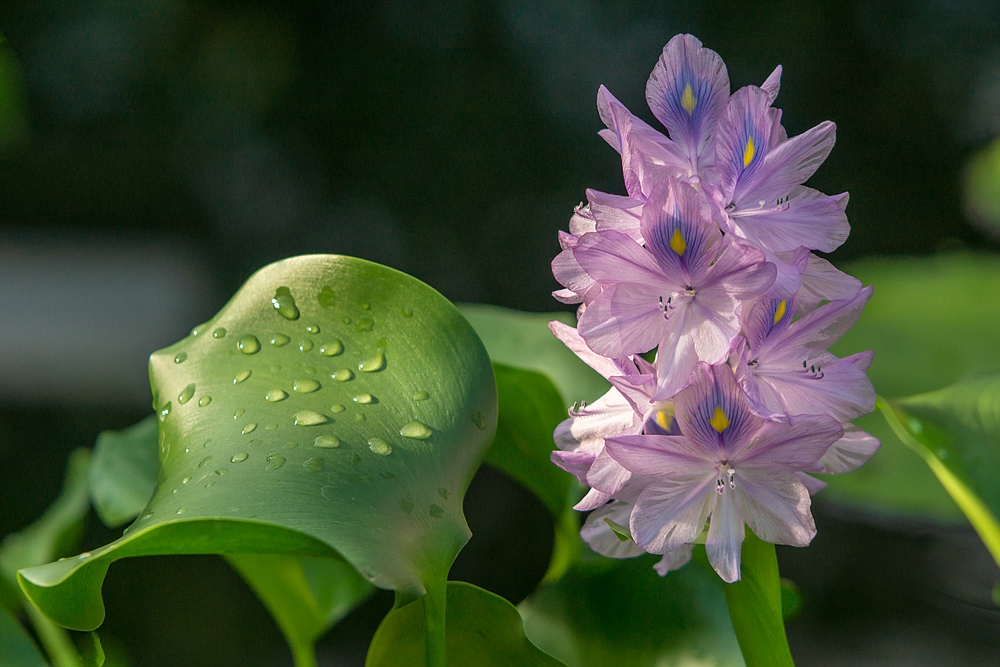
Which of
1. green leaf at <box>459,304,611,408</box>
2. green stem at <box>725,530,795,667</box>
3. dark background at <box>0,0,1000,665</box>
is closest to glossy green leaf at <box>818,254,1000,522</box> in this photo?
dark background at <box>0,0,1000,665</box>

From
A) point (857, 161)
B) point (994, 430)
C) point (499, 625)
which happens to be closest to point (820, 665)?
point (857, 161)

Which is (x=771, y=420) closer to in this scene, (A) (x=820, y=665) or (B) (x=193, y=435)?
(B) (x=193, y=435)

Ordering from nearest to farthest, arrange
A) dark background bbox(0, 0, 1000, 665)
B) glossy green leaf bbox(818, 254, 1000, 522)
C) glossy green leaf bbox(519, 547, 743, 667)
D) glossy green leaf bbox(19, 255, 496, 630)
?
glossy green leaf bbox(19, 255, 496, 630)
glossy green leaf bbox(519, 547, 743, 667)
glossy green leaf bbox(818, 254, 1000, 522)
dark background bbox(0, 0, 1000, 665)

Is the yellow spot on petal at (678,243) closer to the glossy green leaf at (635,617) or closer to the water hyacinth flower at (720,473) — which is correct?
the water hyacinth flower at (720,473)

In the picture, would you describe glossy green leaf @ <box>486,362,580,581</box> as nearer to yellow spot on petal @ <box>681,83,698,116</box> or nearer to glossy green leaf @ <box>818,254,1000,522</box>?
yellow spot on petal @ <box>681,83,698,116</box>

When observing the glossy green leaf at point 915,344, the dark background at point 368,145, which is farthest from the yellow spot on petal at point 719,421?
the dark background at point 368,145

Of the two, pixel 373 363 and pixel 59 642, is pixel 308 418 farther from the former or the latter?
pixel 59 642
